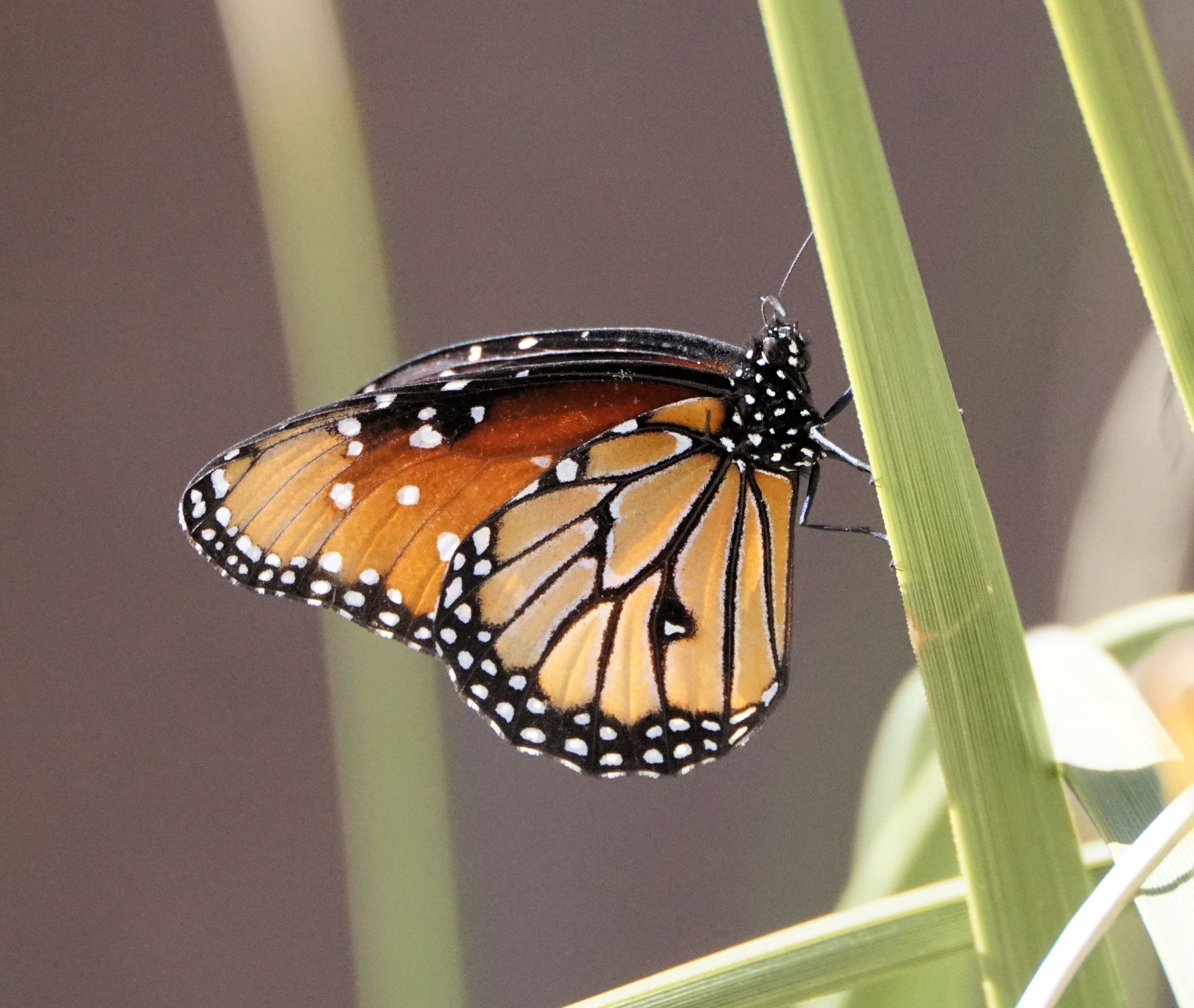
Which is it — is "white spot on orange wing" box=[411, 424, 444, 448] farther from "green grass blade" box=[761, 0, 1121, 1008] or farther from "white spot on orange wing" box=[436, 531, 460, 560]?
"green grass blade" box=[761, 0, 1121, 1008]

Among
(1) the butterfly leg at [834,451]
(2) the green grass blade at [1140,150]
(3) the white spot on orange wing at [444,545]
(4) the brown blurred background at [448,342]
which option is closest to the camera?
(2) the green grass blade at [1140,150]

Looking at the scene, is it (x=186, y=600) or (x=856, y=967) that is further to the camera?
(x=186, y=600)

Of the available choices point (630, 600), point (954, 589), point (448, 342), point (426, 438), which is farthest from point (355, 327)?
point (448, 342)

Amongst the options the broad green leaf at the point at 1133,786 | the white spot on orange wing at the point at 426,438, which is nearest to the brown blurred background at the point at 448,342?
the white spot on orange wing at the point at 426,438

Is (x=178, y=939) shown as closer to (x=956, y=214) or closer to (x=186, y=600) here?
(x=186, y=600)

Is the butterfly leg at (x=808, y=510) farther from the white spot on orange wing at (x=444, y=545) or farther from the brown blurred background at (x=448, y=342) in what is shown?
the brown blurred background at (x=448, y=342)

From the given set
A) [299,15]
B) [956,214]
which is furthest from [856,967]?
[956,214]
